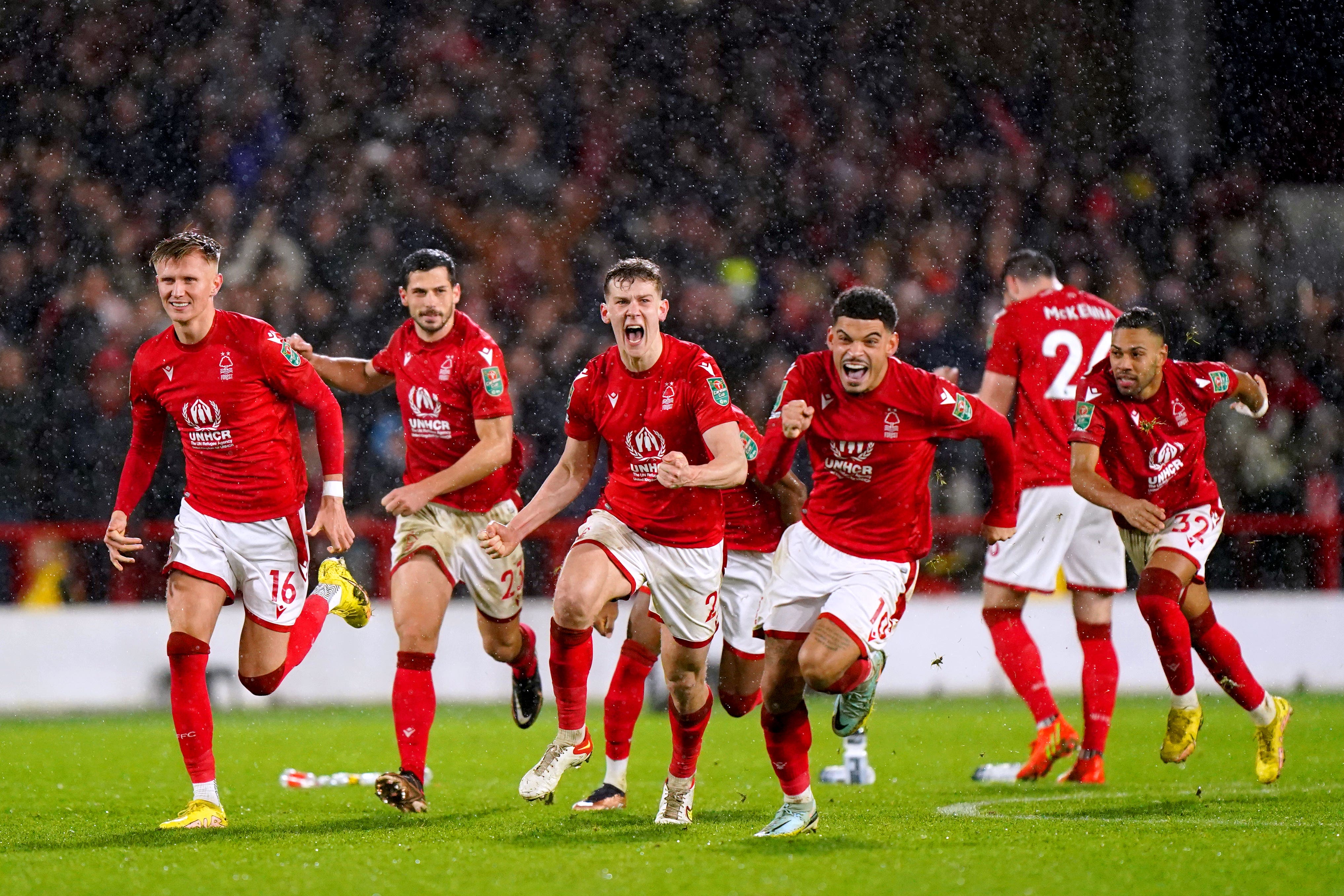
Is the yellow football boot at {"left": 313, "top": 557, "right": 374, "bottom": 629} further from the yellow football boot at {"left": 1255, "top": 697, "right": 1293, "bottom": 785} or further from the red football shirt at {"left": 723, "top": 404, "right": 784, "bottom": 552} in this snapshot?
the yellow football boot at {"left": 1255, "top": 697, "right": 1293, "bottom": 785}

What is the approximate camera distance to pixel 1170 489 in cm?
726

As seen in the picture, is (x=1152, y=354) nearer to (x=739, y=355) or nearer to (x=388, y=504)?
(x=388, y=504)

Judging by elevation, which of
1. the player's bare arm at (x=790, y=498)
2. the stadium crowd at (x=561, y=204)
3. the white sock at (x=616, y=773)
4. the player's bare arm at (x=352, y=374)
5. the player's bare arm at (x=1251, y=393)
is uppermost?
the stadium crowd at (x=561, y=204)

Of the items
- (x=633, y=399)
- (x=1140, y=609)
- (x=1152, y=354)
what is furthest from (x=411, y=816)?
(x=1152, y=354)

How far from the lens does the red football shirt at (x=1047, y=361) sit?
8266 millimetres

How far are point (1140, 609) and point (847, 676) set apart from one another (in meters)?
1.87

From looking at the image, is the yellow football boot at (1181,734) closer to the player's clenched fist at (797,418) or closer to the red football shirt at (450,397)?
the player's clenched fist at (797,418)

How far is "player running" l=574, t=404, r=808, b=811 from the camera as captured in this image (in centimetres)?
678

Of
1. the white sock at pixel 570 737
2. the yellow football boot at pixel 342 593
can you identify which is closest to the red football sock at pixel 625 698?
the white sock at pixel 570 737

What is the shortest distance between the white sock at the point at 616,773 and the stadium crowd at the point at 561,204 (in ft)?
18.4

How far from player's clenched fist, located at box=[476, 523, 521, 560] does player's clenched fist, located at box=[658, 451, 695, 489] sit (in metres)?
0.81

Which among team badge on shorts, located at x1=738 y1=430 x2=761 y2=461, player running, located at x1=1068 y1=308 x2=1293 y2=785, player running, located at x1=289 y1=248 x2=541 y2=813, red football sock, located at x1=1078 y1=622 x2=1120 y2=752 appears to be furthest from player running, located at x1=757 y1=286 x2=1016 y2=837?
red football sock, located at x1=1078 y1=622 x2=1120 y2=752

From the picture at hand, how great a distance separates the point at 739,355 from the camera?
43.1 feet

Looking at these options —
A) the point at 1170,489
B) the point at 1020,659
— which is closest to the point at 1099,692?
Result: the point at 1020,659
